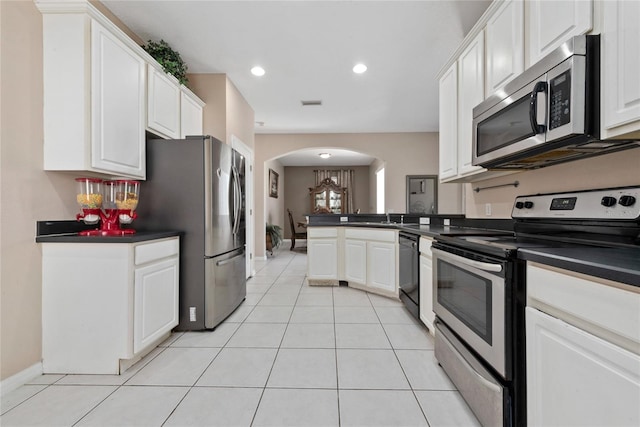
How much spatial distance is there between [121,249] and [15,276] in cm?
55

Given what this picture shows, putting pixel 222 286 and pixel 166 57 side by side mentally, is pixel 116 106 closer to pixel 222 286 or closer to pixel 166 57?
pixel 166 57

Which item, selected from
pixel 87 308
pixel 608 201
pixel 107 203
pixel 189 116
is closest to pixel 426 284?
pixel 608 201

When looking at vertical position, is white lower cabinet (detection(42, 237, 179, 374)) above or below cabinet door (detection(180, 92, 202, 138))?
below

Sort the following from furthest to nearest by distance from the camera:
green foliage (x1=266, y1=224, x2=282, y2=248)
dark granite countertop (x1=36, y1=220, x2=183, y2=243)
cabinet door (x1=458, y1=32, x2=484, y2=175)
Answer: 1. green foliage (x1=266, y1=224, x2=282, y2=248)
2. cabinet door (x1=458, y1=32, x2=484, y2=175)
3. dark granite countertop (x1=36, y1=220, x2=183, y2=243)

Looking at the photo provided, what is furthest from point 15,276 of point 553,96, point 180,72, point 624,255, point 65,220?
point 553,96

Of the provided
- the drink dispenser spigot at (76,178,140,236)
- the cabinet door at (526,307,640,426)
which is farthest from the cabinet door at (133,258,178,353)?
the cabinet door at (526,307,640,426)

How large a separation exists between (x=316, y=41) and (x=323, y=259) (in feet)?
8.52

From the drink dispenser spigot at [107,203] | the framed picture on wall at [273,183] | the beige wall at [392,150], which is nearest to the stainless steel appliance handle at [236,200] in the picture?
the drink dispenser spigot at [107,203]

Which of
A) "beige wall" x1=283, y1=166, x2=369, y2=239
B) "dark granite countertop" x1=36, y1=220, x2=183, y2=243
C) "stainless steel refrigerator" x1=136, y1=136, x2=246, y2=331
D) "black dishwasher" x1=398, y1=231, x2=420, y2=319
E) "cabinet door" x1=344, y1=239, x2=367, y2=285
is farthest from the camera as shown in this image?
"beige wall" x1=283, y1=166, x2=369, y2=239

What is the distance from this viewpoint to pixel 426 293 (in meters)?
2.27

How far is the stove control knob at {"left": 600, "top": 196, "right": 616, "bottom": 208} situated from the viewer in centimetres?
123

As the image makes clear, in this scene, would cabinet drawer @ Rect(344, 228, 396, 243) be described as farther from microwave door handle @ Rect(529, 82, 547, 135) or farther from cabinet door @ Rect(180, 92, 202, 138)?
cabinet door @ Rect(180, 92, 202, 138)

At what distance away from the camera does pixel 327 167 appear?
9.72 m

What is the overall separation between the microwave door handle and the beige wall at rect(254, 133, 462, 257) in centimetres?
476
